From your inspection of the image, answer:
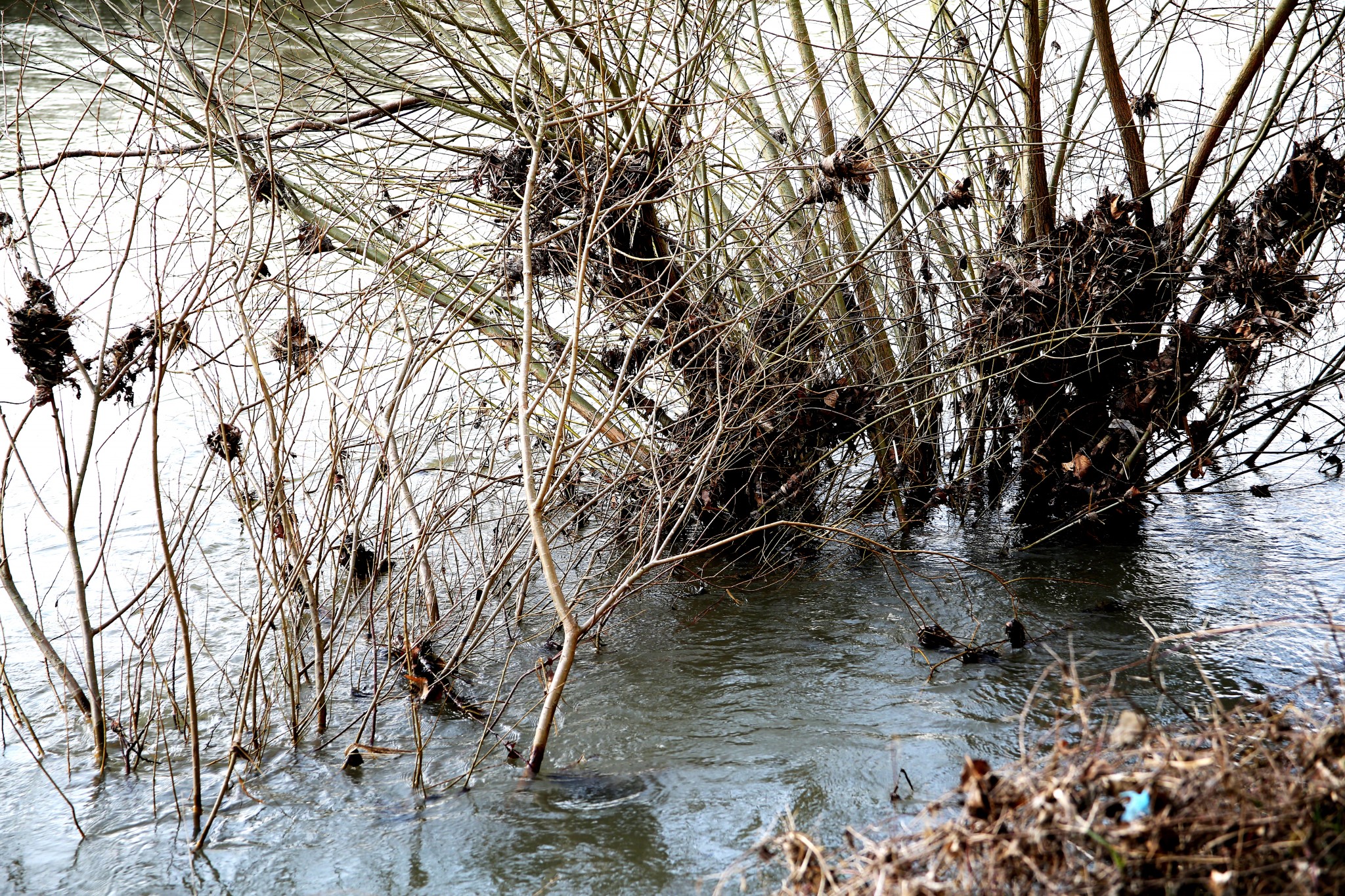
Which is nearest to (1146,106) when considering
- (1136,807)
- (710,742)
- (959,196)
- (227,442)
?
(959,196)

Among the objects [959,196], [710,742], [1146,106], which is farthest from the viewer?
[1146,106]

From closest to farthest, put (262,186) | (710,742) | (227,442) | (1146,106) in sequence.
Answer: (227,442) < (710,742) < (262,186) < (1146,106)

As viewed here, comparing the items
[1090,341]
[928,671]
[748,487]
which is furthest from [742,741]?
[1090,341]

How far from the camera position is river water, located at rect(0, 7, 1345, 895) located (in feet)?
11.1

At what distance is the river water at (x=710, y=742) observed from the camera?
3379 mm

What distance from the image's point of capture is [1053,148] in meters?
5.61

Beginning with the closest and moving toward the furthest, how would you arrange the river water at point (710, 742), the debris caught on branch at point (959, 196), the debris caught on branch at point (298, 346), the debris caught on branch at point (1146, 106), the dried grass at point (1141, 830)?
the dried grass at point (1141, 830), the river water at point (710, 742), the debris caught on branch at point (298, 346), the debris caught on branch at point (959, 196), the debris caught on branch at point (1146, 106)

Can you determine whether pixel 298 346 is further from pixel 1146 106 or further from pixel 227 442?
pixel 1146 106

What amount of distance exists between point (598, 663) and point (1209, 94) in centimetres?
429

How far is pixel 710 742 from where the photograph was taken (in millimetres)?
4004

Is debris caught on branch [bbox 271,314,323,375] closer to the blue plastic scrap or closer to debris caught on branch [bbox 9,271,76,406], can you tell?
debris caught on branch [bbox 9,271,76,406]

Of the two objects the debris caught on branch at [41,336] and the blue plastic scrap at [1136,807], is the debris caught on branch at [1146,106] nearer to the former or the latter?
the blue plastic scrap at [1136,807]

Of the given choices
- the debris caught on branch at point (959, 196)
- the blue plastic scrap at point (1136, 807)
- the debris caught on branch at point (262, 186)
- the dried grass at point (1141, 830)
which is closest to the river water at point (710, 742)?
the dried grass at point (1141, 830)

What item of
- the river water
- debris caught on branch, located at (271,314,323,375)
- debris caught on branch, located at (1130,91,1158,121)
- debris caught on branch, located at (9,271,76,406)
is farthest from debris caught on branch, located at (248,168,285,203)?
debris caught on branch, located at (1130,91,1158,121)
